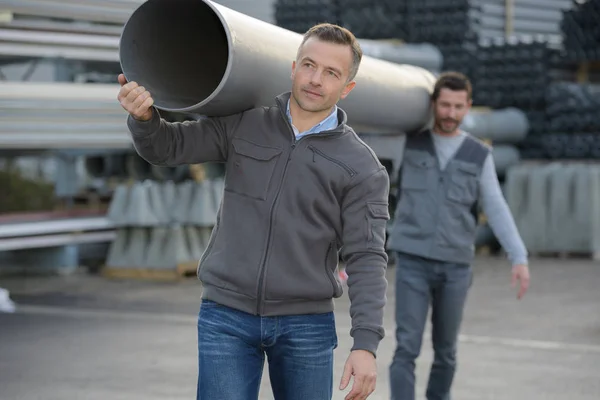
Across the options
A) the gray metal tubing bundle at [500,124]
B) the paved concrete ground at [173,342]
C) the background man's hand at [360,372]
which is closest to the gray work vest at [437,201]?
the paved concrete ground at [173,342]

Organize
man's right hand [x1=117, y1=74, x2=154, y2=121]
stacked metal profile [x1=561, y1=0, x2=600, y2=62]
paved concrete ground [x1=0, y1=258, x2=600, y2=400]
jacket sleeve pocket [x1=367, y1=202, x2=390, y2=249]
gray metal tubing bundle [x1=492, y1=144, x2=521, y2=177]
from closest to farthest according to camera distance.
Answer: man's right hand [x1=117, y1=74, x2=154, y2=121] → jacket sleeve pocket [x1=367, y1=202, x2=390, y2=249] → paved concrete ground [x1=0, y1=258, x2=600, y2=400] → gray metal tubing bundle [x1=492, y1=144, x2=521, y2=177] → stacked metal profile [x1=561, y1=0, x2=600, y2=62]

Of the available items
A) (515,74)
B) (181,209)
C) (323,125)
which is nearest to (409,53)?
(515,74)

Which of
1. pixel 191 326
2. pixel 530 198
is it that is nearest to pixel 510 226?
pixel 191 326

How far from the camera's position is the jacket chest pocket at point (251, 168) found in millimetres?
3074

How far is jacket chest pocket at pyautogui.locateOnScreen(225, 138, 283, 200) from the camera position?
10.1 ft

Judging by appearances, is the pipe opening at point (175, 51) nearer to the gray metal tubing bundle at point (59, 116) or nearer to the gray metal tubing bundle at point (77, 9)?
the gray metal tubing bundle at point (77, 9)

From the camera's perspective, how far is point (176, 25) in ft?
10.7

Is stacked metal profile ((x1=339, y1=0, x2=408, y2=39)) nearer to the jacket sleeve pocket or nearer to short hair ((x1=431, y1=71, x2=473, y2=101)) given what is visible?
short hair ((x1=431, y1=71, x2=473, y2=101))

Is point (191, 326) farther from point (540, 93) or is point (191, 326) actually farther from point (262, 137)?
point (540, 93)

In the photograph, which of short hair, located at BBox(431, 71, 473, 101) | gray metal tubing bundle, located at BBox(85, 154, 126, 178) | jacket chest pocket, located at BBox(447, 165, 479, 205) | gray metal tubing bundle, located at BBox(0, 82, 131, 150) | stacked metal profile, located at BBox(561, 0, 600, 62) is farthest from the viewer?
stacked metal profile, located at BBox(561, 0, 600, 62)

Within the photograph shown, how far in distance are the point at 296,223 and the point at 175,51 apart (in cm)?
66

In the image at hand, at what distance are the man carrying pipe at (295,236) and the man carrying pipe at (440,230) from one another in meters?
1.86

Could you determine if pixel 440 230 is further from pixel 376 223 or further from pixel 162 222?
pixel 162 222

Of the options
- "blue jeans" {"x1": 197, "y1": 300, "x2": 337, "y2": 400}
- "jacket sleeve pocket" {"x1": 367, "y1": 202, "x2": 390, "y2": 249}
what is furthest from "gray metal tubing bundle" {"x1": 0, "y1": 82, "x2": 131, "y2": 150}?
"jacket sleeve pocket" {"x1": 367, "y1": 202, "x2": 390, "y2": 249}
